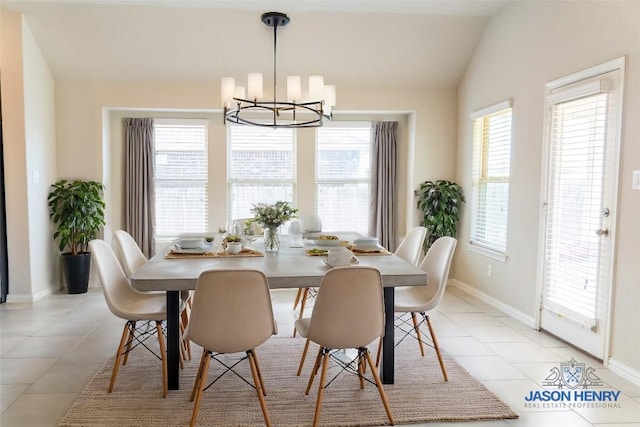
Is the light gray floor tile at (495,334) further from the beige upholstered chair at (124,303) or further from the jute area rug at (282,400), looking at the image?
the beige upholstered chair at (124,303)

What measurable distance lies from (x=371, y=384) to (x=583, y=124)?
8.13 ft

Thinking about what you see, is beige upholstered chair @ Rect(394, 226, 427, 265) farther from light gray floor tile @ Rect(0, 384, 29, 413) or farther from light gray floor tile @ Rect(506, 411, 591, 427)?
light gray floor tile @ Rect(0, 384, 29, 413)

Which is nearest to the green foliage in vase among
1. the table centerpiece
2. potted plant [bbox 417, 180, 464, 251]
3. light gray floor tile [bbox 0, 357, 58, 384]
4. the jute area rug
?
the table centerpiece

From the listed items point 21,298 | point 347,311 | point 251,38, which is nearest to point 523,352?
point 347,311

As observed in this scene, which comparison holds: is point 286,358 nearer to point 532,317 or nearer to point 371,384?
point 371,384

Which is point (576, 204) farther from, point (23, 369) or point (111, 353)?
point (23, 369)

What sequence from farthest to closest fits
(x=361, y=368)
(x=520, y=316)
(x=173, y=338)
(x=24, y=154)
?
1. (x=24, y=154)
2. (x=520, y=316)
3. (x=361, y=368)
4. (x=173, y=338)

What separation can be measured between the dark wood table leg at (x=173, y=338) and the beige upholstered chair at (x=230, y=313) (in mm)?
400

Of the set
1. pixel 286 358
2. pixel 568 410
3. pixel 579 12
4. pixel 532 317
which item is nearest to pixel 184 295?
pixel 286 358

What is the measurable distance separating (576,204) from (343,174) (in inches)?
116

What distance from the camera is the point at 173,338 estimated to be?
2709mm

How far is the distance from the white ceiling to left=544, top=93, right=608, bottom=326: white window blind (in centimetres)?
165

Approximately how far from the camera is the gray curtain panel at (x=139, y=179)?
5.49m

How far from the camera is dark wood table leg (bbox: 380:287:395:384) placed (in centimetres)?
274
